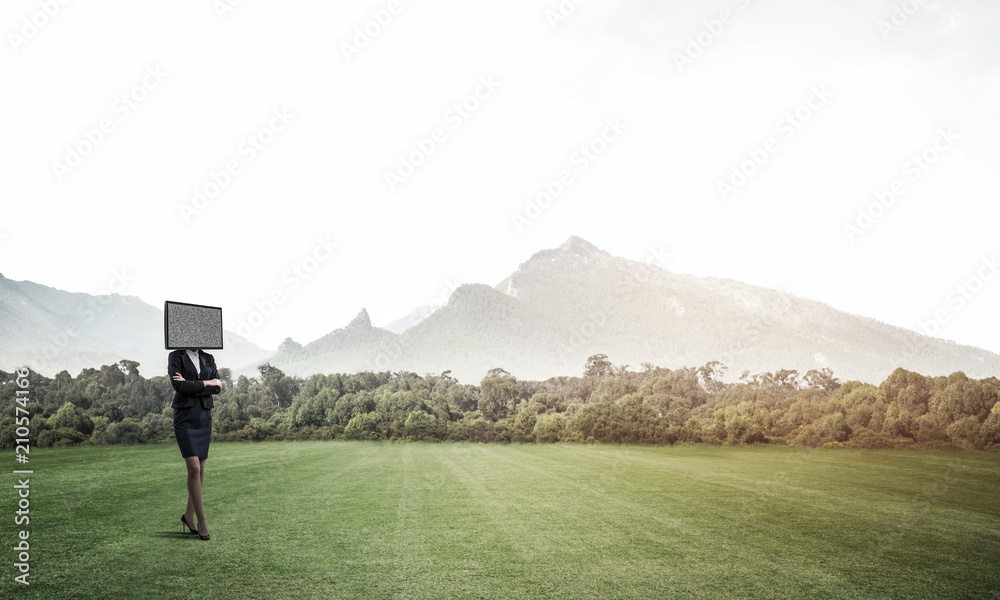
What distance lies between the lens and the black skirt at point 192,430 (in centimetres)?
688

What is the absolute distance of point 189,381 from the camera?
6.87m

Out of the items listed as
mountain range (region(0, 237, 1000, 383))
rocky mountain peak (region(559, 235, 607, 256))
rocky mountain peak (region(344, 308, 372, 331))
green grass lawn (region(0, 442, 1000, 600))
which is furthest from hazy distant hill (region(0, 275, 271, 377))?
rocky mountain peak (region(559, 235, 607, 256))

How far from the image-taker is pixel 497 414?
3869 centimetres

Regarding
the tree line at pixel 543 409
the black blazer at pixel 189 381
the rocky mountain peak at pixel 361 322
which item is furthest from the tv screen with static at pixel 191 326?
the rocky mountain peak at pixel 361 322

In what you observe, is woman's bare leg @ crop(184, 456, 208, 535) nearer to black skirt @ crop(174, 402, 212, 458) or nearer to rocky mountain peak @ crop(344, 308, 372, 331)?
black skirt @ crop(174, 402, 212, 458)

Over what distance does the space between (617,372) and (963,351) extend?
109870mm

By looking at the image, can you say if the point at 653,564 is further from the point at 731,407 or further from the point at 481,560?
the point at 731,407

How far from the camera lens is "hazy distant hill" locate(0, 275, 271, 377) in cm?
4439

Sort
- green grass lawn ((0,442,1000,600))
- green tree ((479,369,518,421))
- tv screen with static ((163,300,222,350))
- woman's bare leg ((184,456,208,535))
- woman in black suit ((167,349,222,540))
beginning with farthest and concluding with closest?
green tree ((479,369,518,421)) → woman's bare leg ((184,456,208,535)) → woman in black suit ((167,349,222,540)) → tv screen with static ((163,300,222,350)) → green grass lawn ((0,442,1000,600))

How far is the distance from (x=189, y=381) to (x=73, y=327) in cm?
8196

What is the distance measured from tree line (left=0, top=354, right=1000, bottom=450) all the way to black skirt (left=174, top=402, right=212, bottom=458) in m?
21.3

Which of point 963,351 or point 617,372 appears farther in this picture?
point 963,351

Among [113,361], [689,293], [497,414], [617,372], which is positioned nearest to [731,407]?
[617,372]

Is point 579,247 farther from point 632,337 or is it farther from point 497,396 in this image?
point 497,396
